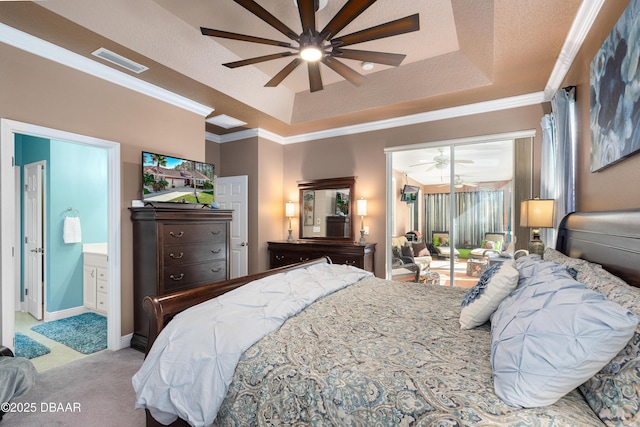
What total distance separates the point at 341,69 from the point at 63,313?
464cm

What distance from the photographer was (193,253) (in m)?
3.29

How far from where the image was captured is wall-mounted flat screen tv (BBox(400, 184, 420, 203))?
447cm

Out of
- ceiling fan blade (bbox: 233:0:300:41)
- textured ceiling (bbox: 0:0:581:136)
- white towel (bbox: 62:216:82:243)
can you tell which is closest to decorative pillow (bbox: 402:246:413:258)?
textured ceiling (bbox: 0:0:581:136)

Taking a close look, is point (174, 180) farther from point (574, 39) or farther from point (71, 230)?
point (574, 39)

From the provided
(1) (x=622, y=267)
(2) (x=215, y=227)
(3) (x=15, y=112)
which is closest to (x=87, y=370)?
(2) (x=215, y=227)

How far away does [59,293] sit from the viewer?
3975 mm

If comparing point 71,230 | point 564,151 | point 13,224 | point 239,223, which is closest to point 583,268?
point 564,151

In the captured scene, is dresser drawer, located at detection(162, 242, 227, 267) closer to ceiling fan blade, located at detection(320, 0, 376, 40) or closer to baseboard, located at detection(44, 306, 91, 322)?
baseboard, located at detection(44, 306, 91, 322)

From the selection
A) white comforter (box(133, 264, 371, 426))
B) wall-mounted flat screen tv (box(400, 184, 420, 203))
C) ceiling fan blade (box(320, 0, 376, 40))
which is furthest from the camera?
wall-mounted flat screen tv (box(400, 184, 420, 203))

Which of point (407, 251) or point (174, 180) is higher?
point (174, 180)

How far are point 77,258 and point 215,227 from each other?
2.31 m

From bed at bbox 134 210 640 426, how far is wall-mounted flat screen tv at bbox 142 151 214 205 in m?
1.88

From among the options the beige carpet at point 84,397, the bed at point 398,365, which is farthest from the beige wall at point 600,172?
the beige carpet at point 84,397

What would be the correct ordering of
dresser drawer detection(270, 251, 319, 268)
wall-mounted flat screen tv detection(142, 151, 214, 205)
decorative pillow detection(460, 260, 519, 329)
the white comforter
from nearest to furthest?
the white comforter, decorative pillow detection(460, 260, 519, 329), wall-mounted flat screen tv detection(142, 151, 214, 205), dresser drawer detection(270, 251, 319, 268)
